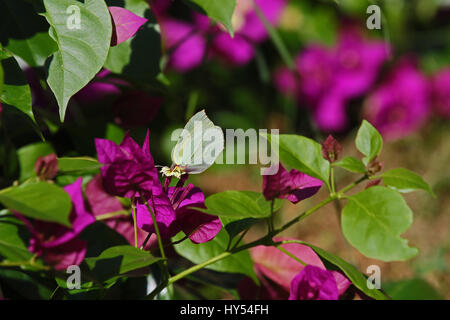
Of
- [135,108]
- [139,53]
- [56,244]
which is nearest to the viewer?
[56,244]

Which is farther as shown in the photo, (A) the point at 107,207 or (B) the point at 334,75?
(B) the point at 334,75

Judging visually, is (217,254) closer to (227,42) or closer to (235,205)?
(235,205)

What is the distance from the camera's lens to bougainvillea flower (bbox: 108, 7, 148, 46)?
497mm

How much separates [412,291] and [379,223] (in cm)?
35

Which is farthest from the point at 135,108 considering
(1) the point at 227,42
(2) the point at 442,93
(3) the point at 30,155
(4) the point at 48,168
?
(2) the point at 442,93

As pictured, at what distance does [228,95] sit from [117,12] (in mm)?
1293

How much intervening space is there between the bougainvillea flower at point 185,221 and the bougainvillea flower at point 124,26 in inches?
5.3

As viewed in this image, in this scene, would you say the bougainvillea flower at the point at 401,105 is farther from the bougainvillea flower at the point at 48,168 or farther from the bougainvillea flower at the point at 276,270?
the bougainvillea flower at the point at 48,168

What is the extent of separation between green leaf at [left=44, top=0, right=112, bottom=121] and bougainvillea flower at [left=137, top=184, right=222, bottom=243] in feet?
0.36

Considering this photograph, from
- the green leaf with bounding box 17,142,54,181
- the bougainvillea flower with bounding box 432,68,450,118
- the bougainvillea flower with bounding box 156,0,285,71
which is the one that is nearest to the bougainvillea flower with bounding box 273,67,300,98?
the bougainvillea flower with bounding box 156,0,285,71

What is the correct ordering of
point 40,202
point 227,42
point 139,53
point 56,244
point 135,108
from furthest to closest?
point 227,42, point 135,108, point 139,53, point 56,244, point 40,202

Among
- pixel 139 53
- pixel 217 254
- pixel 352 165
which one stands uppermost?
pixel 139 53

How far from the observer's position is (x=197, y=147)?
458mm

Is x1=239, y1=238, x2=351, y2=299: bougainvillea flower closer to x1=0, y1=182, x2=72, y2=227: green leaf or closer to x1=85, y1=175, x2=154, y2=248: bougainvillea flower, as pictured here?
x1=85, y1=175, x2=154, y2=248: bougainvillea flower
